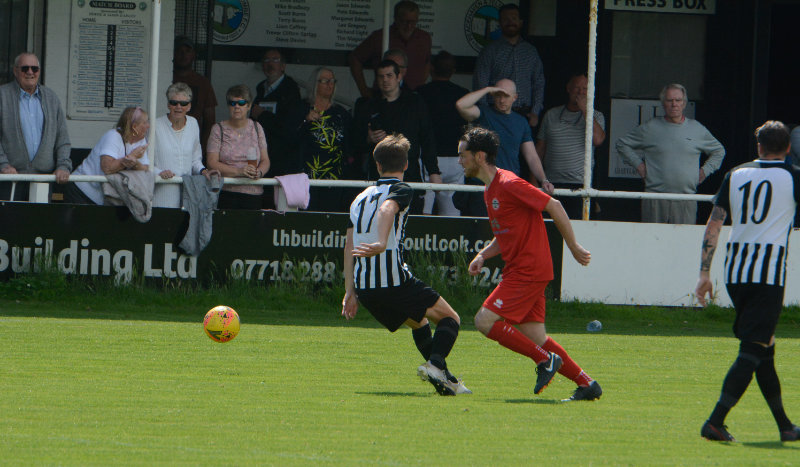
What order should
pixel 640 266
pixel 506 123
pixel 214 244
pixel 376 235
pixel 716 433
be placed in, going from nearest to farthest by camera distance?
Result: pixel 716 433 → pixel 376 235 → pixel 214 244 → pixel 506 123 → pixel 640 266

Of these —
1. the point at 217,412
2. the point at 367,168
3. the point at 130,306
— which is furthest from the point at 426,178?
the point at 217,412

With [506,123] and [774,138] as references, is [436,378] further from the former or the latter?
[506,123]

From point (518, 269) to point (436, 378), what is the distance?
0.87 m

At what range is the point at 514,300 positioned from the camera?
8062 mm

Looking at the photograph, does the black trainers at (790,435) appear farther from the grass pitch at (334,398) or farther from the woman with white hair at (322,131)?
the woman with white hair at (322,131)

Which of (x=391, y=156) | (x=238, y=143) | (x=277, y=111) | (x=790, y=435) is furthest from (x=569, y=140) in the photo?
(x=790, y=435)

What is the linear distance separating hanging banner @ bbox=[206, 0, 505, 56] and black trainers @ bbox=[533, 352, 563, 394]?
31.0ft

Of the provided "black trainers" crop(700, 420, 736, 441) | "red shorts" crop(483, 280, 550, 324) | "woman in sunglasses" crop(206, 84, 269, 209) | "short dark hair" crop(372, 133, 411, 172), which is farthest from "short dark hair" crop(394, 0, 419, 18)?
"black trainers" crop(700, 420, 736, 441)

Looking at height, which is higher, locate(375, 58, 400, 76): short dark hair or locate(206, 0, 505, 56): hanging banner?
locate(206, 0, 505, 56): hanging banner

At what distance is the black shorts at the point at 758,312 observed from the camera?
21.6 ft

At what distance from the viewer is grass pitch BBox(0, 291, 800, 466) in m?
6.16

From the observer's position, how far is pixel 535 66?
15.2 m

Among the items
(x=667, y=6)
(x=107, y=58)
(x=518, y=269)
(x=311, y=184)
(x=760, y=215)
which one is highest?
(x=667, y=6)

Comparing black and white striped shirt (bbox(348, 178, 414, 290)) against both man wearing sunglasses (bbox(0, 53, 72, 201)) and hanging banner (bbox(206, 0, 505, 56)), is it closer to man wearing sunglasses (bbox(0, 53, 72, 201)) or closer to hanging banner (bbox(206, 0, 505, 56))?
man wearing sunglasses (bbox(0, 53, 72, 201))
